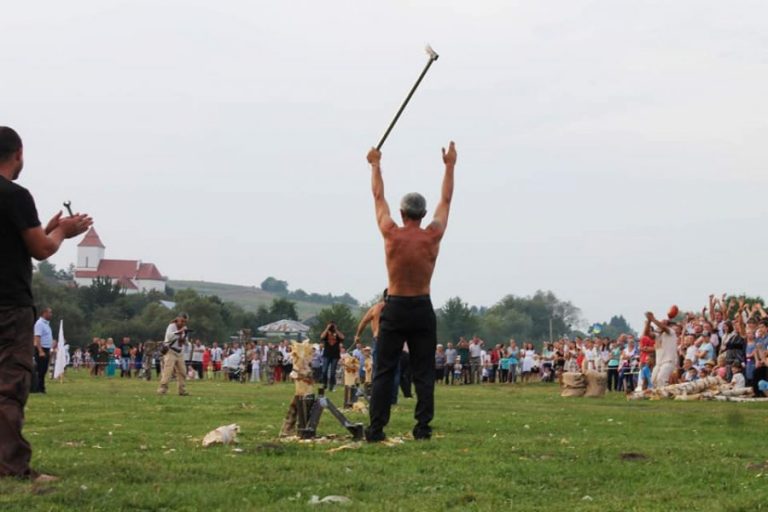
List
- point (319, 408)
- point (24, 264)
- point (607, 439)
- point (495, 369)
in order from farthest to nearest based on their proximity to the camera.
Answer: point (495, 369), point (607, 439), point (319, 408), point (24, 264)

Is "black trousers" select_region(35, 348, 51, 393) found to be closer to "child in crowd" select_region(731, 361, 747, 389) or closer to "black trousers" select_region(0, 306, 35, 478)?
"child in crowd" select_region(731, 361, 747, 389)

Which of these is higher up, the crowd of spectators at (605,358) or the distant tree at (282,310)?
the distant tree at (282,310)

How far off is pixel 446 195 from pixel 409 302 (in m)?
1.32

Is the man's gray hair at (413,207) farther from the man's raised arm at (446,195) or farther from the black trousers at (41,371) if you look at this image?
the black trousers at (41,371)

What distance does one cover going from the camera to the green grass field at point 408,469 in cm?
774

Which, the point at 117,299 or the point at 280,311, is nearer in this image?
the point at 117,299

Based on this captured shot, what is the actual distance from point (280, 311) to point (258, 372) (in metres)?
123

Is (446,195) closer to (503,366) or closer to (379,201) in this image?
(379,201)

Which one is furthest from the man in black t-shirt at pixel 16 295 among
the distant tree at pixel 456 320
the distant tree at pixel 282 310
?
the distant tree at pixel 282 310

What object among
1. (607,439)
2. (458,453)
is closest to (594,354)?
(607,439)

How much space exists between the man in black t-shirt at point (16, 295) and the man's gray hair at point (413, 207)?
4.67 metres

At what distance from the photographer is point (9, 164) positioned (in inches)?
348

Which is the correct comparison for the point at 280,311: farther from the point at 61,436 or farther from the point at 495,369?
the point at 61,436

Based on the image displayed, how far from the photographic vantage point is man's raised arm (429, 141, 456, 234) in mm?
12562
